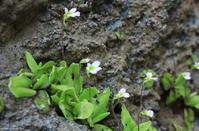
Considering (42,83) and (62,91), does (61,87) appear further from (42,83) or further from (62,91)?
(42,83)

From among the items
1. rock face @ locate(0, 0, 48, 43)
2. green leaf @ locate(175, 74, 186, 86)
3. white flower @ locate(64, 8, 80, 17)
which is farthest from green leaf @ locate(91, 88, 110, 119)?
green leaf @ locate(175, 74, 186, 86)

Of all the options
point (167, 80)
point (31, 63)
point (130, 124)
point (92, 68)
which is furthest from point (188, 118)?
point (31, 63)

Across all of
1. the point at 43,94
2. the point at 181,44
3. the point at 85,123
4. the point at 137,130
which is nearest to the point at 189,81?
the point at 181,44

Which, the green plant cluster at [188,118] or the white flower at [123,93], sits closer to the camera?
the white flower at [123,93]

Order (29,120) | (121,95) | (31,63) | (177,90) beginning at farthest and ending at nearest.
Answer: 1. (177,90)
2. (121,95)
3. (31,63)
4. (29,120)

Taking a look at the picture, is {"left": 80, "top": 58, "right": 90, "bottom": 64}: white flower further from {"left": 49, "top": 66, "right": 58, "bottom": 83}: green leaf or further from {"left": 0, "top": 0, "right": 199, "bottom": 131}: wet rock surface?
{"left": 49, "top": 66, "right": 58, "bottom": 83}: green leaf

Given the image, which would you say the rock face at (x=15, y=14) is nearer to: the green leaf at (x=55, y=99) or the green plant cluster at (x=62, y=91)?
the green plant cluster at (x=62, y=91)

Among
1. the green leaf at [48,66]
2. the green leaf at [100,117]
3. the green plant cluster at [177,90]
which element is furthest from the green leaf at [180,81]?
the green leaf at [48,66]
